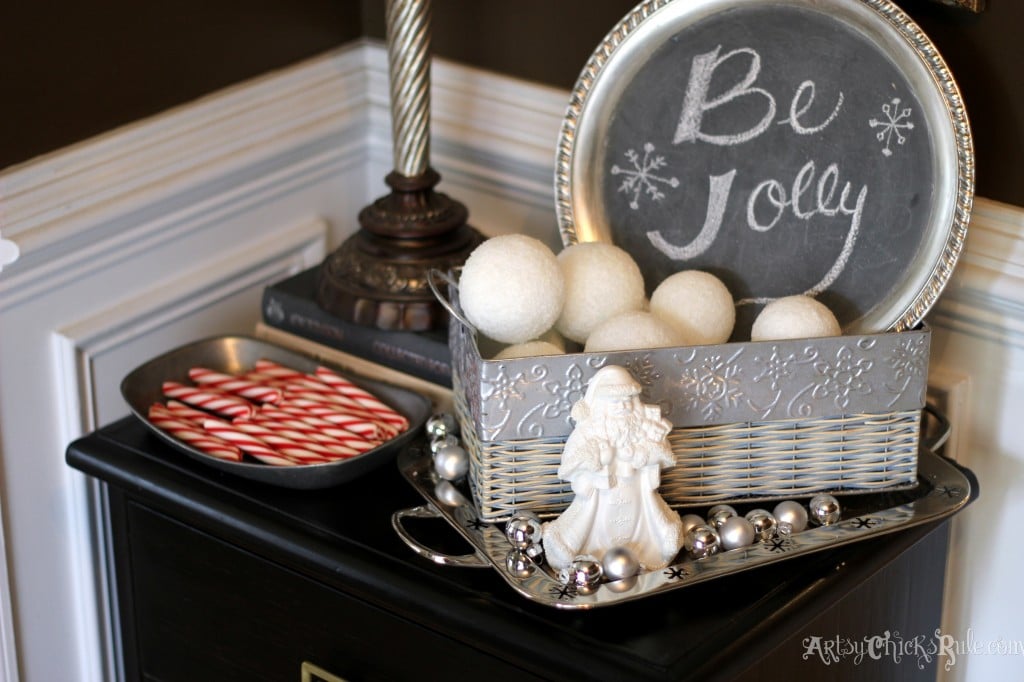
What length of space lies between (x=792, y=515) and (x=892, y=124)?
305 millimetres

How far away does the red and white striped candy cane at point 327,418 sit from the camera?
1.04 metres

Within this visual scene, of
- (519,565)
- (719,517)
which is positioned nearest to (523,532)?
(519,565)

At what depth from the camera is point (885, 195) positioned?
977mm

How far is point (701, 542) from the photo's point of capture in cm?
89

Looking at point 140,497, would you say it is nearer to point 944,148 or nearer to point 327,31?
point 327,31

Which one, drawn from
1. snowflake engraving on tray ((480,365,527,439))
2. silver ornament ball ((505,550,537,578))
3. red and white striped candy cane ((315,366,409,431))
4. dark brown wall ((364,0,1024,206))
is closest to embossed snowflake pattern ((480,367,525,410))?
snowflake engraving on tray ((480,365,527,439))

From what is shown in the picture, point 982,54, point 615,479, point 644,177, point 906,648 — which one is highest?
point 982,54

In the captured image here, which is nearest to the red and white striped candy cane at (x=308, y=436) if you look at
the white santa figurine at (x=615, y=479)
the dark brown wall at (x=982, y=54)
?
the white santa figurine at (x=615, y=479)

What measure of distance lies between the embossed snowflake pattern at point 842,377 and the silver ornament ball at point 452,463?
0.27m

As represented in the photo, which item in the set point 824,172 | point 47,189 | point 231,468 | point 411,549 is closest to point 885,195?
point 824,172

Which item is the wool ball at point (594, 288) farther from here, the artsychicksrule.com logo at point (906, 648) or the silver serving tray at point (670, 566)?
the artsychicksrule.com logo at point (906, 648)

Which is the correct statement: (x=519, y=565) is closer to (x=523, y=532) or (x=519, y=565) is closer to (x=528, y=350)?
(x=523, y=532)

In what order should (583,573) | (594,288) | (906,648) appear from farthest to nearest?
1. (906,648)
2. (594,288)
3. (583,573)

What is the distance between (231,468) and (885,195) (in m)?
0.55
